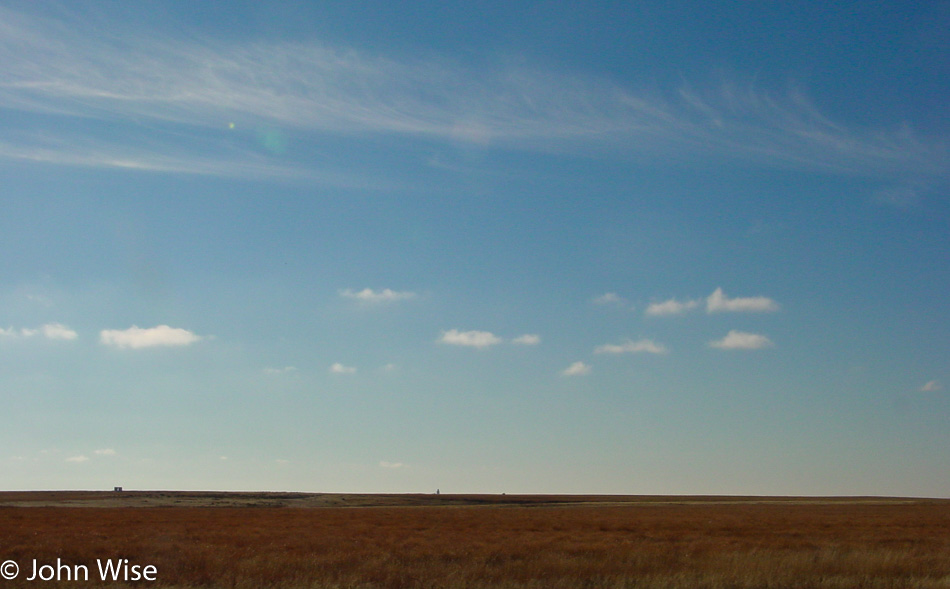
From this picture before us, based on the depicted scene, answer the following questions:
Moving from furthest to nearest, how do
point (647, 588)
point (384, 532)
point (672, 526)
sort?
point (672, 526)
point (384, 532)
point (647, 588)

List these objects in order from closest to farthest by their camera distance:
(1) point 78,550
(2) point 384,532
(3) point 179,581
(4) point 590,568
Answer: (3) point 179,581
(4) point 590,568
(1) point 78,550
(2) point 384,532

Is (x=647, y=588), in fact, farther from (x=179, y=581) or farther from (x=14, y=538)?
(x=14, y=538)

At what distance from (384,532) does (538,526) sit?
1240 centimetres

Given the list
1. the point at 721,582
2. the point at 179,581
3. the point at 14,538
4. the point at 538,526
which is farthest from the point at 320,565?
the point at 538,526

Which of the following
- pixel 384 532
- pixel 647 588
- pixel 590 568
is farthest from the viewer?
pixel 384 532

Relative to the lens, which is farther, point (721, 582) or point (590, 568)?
point (590, 568)

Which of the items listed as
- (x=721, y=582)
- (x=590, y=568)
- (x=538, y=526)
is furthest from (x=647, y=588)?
(x=538, y=526)

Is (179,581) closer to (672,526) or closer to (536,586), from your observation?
(536,586)

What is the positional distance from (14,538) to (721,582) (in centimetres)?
3023

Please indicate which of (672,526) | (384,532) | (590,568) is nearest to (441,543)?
(384,532)

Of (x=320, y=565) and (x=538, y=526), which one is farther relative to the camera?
(x=538, y=526)

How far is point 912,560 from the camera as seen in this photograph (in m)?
22.4

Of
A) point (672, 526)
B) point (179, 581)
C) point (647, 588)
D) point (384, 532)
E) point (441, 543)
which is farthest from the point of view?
point (672, 526)

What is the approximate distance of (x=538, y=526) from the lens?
50.9 m
